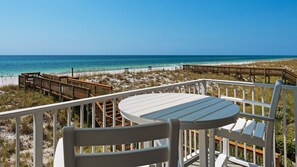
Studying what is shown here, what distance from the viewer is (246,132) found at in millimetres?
1995

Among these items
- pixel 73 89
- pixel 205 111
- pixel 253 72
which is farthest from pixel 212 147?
pixel 253 72

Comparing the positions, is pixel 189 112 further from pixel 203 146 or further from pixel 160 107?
pixel 203 146

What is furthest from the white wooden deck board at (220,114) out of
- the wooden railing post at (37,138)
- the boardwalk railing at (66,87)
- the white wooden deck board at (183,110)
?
the boardwalk railing at (66,87)

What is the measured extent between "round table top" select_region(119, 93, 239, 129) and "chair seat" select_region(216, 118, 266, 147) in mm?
375

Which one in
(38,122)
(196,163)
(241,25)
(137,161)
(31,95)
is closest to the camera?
(137,161)

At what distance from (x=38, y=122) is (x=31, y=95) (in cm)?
868

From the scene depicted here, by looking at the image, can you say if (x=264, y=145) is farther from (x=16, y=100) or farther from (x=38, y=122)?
A: (x=16, y=100)

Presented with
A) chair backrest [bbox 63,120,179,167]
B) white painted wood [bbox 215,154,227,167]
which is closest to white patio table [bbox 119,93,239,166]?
chair backrest [bbox 63,120,179,167]

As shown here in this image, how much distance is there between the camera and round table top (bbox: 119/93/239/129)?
1321 millimetres

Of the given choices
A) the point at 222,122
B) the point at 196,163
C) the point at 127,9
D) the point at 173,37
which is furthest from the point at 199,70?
the point at 173,37

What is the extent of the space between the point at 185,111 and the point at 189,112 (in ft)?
0.14

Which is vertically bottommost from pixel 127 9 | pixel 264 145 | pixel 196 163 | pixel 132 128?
pixel 196 163

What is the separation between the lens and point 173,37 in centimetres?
5044

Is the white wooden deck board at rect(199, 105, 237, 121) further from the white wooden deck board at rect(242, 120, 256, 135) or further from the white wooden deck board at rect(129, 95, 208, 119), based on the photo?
the white wooden deck board at rect(242, 120, 256, 135)
